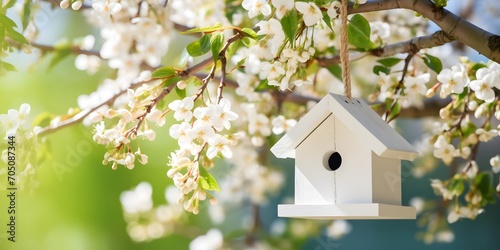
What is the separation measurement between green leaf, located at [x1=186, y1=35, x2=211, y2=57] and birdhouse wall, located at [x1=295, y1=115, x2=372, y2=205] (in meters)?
0.19

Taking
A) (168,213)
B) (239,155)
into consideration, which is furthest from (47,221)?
(239,155)

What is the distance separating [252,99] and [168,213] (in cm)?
95

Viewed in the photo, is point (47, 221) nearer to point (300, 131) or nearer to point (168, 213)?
point (168, 213)

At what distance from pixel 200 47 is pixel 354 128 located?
0.23 metres

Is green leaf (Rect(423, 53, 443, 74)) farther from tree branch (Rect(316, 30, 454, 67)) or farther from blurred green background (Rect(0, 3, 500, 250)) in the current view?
blurred green background (Rect(0, 3, 500, 250))

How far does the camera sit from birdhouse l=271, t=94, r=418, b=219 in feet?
3.14

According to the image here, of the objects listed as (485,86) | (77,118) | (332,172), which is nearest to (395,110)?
(485,86)

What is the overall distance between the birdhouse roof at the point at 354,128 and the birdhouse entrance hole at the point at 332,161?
0.04 meters

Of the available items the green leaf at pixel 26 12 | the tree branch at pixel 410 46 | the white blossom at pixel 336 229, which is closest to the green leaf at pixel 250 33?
the tree branch at pixel 410 46

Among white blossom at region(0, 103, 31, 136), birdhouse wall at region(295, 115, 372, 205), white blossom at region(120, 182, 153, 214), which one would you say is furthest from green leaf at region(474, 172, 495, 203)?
white blossom at region(120, 182, 153, 214)

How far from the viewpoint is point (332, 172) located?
3.31 feet

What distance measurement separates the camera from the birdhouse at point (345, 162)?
3.14 ft

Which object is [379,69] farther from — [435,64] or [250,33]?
[250,33]

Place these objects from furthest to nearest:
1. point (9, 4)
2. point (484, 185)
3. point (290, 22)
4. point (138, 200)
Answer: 1. point (138, 200)
2. point (484, 185)
3. point (9, 4)
4. point (290, 22)
